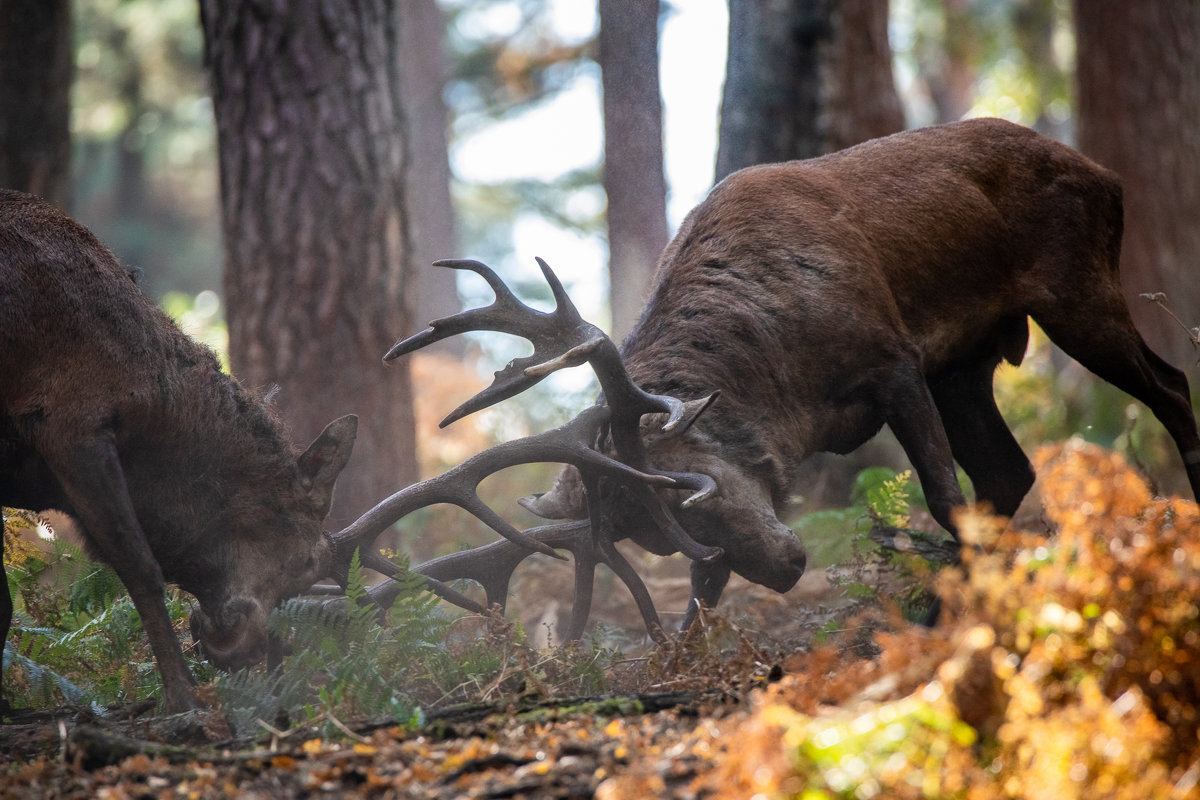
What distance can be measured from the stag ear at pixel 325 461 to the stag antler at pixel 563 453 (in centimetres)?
21

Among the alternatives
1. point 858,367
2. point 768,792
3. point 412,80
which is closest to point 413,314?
point 858,367

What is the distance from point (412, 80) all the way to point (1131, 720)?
21278 millimetres

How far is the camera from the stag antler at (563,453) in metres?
4.86

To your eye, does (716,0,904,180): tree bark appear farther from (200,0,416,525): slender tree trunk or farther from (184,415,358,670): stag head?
(184,415,358,670): stag head

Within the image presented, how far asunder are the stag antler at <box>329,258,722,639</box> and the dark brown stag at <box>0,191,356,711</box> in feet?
1.16

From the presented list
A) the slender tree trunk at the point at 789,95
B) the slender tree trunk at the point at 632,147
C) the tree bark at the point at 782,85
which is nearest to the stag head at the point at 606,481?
the slender tree trunk at the point at 632,147

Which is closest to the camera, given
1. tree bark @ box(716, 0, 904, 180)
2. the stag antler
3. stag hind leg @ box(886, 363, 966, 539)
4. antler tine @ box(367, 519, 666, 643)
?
the stag antler

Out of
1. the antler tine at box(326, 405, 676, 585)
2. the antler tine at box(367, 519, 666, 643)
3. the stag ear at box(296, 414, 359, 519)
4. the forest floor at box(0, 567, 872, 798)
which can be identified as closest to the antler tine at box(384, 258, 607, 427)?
the antler tine at box(326, 405, 676, 585)

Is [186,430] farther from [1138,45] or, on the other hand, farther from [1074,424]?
[1138,45]

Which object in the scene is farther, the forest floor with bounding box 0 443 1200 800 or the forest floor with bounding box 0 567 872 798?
the forest floor with bounding box 0 567 872 798

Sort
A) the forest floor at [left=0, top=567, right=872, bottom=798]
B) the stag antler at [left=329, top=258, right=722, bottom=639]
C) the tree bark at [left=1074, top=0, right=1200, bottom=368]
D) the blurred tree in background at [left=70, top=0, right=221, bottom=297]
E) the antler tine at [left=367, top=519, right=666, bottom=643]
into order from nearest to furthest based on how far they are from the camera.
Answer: the forest floor at [left=0, top=567, right=872, bottom=798] → the stag antler at [left=329, top=258, right=722, bottom=639] → the antler tine at [left=367, top=519, right=666, bottom=643] → the tree bark at [left=1074, top=0, right=1200, bottom=368] → the blurred tree in background at [left=70, top=0, right=221, bottom=297]

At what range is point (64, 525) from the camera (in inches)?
337

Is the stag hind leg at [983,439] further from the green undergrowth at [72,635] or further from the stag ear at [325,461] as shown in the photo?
the green undergrowth at [72,635]

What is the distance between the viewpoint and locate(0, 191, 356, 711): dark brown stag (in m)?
4.49
